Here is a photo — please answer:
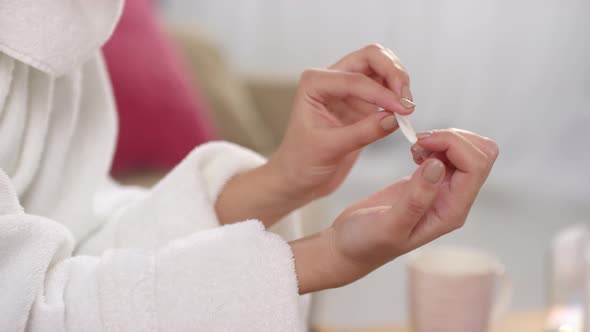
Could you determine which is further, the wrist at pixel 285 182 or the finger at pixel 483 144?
the wrist at pixel 285 182

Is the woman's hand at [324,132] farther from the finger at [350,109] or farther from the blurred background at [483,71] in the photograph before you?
the blurred background at [483,71]

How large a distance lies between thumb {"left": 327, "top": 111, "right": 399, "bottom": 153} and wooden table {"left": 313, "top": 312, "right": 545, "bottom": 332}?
0.30 metres

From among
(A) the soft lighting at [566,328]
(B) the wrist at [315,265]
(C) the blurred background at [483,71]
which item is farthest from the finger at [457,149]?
(C) the blurred background at [483,71]

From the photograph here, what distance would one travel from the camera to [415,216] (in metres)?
0.47

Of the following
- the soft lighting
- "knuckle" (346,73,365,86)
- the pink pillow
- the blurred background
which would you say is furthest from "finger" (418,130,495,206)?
the blurred background

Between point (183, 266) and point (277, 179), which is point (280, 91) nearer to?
point (277, 179)

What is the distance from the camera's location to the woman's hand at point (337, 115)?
0.55m

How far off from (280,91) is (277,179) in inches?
40.1

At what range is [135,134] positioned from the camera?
126cm

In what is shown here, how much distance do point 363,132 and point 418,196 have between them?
0.36ft

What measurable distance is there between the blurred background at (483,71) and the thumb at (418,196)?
1.50 metres

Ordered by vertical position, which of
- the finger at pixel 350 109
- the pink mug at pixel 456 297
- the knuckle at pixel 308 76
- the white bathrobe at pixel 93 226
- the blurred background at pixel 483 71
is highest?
the knuckle at pixel 308 76

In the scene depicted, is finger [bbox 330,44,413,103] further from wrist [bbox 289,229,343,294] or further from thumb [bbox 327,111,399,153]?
wrist [bbox 289,229,343,294]

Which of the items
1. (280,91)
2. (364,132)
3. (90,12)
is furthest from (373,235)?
(280,91)
